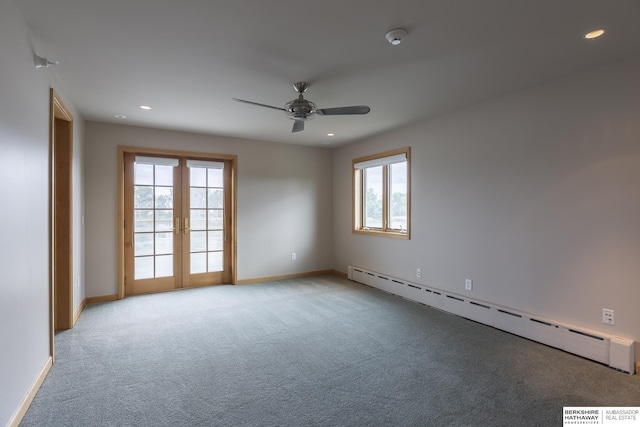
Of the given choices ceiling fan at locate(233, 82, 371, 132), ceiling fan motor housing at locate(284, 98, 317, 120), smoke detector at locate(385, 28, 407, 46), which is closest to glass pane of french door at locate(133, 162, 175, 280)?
ceiling fan at locate(233, 82, 371, 132)

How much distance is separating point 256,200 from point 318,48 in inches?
139

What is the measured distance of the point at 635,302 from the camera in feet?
8.57

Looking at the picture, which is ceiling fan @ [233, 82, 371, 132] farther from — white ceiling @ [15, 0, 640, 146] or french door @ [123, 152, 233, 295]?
french door @ [123, 152, 233, 295]

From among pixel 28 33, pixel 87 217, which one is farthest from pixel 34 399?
pixel 87 217

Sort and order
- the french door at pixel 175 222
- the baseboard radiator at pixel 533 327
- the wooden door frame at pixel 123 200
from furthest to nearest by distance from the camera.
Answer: the french door at pixel 175 222, the wooden door frame at pixel 123 200, the baseboard radiator at pixel 533 327

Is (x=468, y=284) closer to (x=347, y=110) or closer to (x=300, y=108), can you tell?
(x=347, y=110)

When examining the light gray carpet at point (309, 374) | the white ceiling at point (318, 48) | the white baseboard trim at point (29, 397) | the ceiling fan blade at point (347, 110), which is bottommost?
the light gray carpet at point (309, 374)

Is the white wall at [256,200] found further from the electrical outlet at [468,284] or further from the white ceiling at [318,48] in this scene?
the electrical outlet at [468,284]

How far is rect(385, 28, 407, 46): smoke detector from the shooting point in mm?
2213

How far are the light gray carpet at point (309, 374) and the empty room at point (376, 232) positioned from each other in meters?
0.02

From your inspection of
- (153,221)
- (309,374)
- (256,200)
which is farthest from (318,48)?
(153,221)

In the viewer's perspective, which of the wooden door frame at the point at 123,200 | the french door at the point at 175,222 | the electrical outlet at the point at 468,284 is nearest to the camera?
the electrical outlet at the point at 468,284

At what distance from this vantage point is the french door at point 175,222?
191 inches

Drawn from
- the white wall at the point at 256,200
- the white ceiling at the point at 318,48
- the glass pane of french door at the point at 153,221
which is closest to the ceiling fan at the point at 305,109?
the white ceiling at the point at 318,48
